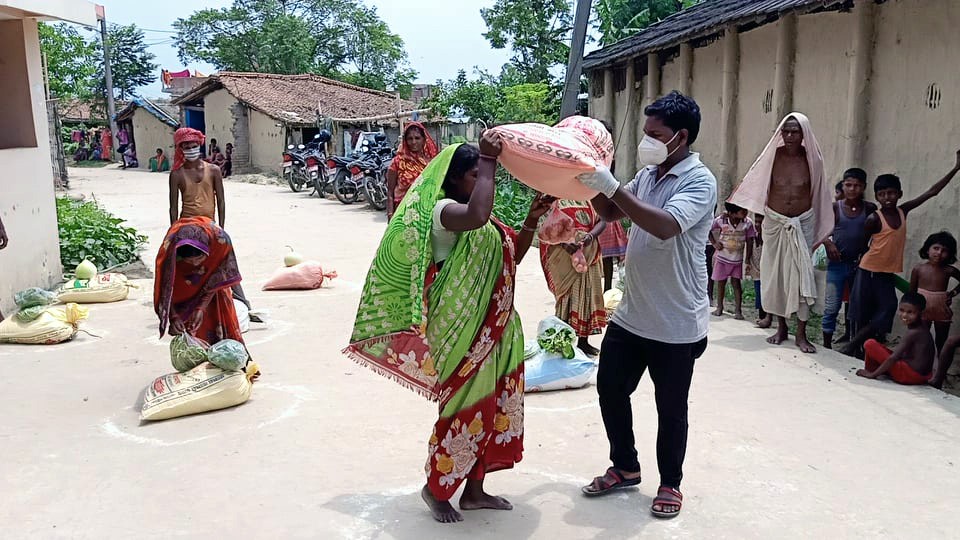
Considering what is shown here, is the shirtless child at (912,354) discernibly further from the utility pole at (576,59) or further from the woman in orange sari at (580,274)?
the utility pole at (576,59)

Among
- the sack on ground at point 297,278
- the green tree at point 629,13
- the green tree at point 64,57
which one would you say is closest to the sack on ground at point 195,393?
the sack on ground at point 297,278

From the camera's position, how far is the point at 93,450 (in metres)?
4.11

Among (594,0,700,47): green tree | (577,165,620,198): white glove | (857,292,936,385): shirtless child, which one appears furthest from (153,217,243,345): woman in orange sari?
(594,0,700,47): green tree

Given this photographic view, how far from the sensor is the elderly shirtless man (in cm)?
594

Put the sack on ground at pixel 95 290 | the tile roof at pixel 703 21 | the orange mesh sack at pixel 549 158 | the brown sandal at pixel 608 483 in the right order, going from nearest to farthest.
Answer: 1. the orange mesh sack at pixel 549 158
2. the brown sandal at pixel 608 483
3. the tile roof at pixel 703 21
4. the sack on ground at pixel 95 290

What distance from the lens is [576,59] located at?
37.2 feet

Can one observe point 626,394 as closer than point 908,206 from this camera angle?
Yes

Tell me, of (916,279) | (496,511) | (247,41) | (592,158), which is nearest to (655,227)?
(592,158)

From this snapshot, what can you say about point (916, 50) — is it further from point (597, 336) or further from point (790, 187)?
point (597, 336)

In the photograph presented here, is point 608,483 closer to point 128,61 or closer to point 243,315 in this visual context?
point 243,315

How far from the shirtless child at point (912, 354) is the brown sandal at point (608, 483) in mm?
2591

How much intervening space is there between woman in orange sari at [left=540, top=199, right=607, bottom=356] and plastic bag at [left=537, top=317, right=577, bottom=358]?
31 centimetres

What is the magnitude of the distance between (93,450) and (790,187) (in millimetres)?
4970

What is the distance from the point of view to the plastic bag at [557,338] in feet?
16.7
